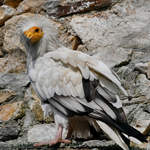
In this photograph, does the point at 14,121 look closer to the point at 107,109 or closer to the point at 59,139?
the point at 59,139

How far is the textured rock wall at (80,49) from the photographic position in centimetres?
363

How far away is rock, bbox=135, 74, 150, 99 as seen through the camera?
3604 millimetres

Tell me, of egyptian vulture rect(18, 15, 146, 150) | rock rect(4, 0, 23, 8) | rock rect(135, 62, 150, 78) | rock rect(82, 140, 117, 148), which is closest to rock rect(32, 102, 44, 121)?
egyptian vulture rect(18, 15, 146, 150)

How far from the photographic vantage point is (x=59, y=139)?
3.03 m

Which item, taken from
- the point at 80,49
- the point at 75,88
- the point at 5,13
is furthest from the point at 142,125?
the point at 5,13

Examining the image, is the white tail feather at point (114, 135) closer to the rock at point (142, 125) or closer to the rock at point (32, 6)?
the rock at point (142, 125)

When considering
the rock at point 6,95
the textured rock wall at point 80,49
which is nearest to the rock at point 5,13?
the textured rock wall at point 80,49

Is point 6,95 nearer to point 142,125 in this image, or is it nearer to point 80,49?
point 80,49

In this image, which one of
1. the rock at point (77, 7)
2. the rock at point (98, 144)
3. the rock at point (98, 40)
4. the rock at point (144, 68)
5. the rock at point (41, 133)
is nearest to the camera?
the rock at point (98, 144)

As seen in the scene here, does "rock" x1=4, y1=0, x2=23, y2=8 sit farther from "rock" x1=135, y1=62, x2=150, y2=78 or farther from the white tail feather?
the white tail feather

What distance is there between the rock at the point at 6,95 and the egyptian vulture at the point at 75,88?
0.66 metres

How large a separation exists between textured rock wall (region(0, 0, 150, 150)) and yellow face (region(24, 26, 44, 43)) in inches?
28.8

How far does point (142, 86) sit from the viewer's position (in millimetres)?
3646

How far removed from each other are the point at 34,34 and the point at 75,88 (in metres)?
0.58
